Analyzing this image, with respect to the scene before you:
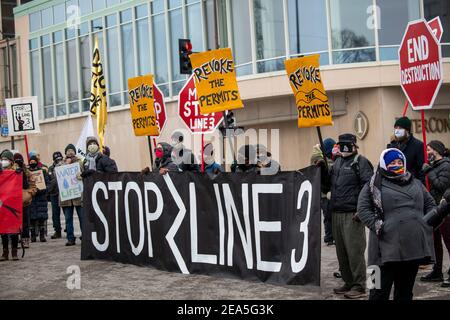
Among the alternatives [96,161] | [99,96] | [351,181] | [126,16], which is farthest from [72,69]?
[351,181]

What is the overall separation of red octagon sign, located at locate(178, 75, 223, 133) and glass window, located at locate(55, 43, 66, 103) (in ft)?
80.6

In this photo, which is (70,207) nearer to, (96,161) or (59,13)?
(96,161)

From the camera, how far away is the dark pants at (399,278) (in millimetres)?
7262

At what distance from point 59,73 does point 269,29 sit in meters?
15.7

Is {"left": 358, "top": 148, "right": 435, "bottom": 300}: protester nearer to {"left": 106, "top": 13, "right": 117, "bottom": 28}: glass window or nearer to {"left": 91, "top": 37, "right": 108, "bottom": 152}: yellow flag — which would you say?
{"left": 91, "top": 37, "right": 108, "bottom": 152}: yellow flag

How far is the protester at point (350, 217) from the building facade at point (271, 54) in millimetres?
16714

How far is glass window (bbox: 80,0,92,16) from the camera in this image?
125 feet

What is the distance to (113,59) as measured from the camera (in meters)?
36.4

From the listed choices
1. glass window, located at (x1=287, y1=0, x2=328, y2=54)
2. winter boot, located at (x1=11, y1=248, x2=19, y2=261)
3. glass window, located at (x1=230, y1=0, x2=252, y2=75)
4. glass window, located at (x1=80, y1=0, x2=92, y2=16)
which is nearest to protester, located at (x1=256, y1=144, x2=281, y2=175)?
winter boot, located at (x1=11, y1=248, x2=19, y2=261)

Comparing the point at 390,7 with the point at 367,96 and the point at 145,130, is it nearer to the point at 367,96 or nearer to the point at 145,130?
the point at 367,96

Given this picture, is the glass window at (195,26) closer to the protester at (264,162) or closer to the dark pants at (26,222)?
the dark pants at (26,222)

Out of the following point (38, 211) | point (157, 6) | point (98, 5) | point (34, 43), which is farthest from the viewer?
point (34, 43)

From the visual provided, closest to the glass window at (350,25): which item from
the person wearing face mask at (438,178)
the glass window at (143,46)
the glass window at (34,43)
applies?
the glass window at (143,46)

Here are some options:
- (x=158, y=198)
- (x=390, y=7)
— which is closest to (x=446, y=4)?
(x=390, y=7)
